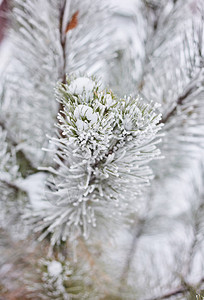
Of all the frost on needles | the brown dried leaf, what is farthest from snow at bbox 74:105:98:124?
the brown dried leaf

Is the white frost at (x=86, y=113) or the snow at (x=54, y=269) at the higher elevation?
the white frost at (x=86, y=113)

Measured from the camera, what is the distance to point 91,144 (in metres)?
0.29

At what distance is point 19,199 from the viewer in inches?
17.6

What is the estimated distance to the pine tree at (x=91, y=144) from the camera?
0.32m

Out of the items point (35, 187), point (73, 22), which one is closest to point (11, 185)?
point (35, 187)

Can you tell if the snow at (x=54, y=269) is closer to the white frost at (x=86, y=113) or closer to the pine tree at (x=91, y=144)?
the pine tree at (x=91, y=144)

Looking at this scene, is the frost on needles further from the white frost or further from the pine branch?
the pine branch

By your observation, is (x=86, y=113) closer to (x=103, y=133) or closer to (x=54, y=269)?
(x=103, y=133)

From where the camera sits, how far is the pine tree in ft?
1.05

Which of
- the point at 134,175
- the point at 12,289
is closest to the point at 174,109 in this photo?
the point at 134,175

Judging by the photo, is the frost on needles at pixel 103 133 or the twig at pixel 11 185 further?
the twig at pixel 11 185

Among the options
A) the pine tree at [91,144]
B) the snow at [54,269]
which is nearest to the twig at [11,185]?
the pine tree at [91,144]

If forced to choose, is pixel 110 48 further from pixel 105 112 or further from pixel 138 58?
pixel 105 112

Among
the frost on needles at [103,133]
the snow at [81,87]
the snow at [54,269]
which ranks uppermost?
the snow at [81,87]
